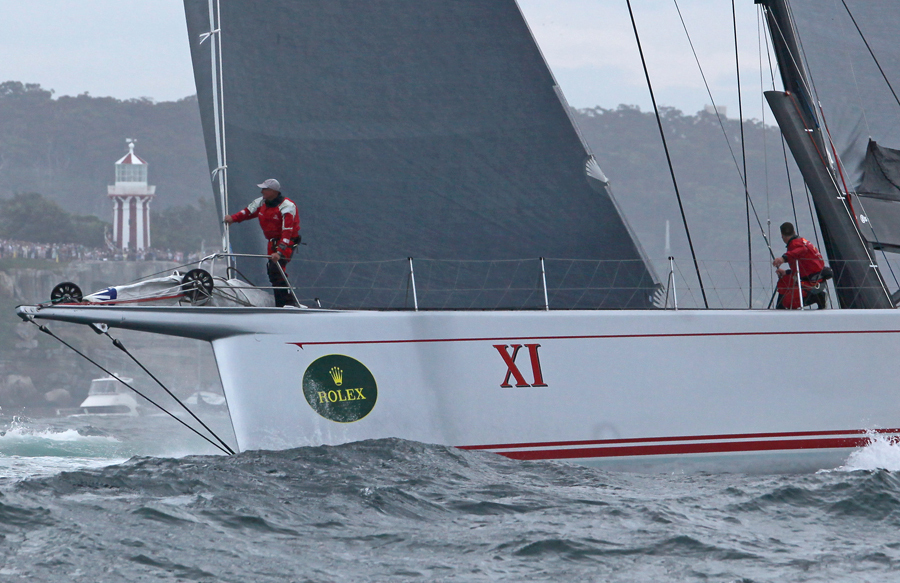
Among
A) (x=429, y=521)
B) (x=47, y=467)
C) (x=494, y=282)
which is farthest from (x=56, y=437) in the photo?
(x=429, y=521)

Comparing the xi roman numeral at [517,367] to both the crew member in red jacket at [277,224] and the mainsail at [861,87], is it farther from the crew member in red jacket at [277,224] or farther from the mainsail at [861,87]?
the mainsail at [861,87]

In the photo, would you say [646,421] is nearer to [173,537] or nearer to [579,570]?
[579,570]

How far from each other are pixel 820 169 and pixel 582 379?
3079mm

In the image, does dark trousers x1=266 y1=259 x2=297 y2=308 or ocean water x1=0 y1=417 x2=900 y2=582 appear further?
dark trousers x1=266 y1=259 x2=297 y2=308

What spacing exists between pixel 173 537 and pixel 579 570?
184 centimetres

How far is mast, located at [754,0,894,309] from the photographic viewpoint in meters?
7.96

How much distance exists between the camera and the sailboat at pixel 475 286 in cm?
657

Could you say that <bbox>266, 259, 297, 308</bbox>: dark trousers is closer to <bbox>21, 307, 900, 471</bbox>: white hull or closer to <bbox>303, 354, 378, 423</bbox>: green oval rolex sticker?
<bbox>21, 307, 900, 471</bbox>: white hull

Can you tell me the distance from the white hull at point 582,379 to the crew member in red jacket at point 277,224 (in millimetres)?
524

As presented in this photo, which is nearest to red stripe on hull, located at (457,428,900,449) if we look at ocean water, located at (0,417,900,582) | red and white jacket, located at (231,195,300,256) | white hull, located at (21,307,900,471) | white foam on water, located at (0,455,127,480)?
white hull, located at (21,307,900,471)

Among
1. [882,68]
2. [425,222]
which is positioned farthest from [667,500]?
[882,68]

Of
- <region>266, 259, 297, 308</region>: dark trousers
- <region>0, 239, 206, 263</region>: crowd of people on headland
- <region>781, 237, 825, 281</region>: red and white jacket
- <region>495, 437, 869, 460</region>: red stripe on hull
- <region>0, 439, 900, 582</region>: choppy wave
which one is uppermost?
<region>0, 239, 206, 263</region>: crowd of people on headland

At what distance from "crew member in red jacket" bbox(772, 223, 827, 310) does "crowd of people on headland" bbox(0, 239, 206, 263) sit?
50.1m

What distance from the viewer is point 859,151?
8.47 m
